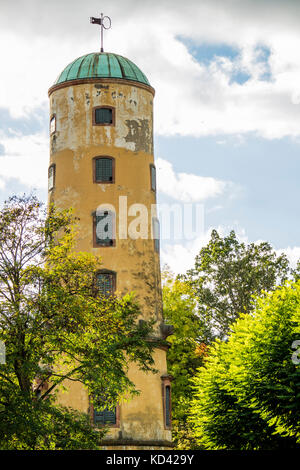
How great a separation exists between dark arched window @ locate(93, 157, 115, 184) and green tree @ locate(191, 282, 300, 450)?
394 inches

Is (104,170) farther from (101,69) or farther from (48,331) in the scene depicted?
(48,331)

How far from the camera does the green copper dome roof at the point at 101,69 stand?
40.0 metres

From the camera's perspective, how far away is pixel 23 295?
23578mm

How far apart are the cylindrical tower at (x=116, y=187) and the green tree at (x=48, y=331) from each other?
10179mm

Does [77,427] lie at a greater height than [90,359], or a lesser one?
lesser

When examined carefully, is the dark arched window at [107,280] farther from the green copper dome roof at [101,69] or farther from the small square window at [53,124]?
the green copper dome roof at [101,69]

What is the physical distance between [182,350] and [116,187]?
16799mm

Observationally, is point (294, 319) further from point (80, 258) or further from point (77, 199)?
point (77, 199)

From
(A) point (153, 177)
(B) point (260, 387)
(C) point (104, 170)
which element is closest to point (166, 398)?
(B) point (260, 387)

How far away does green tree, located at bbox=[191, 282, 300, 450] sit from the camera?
26812mm
